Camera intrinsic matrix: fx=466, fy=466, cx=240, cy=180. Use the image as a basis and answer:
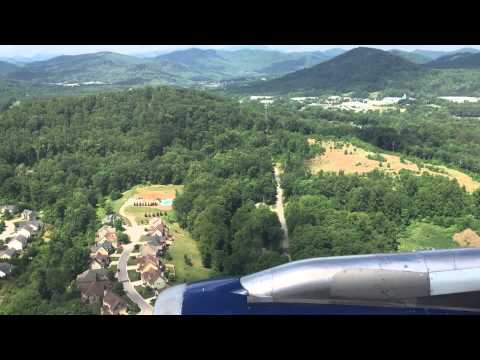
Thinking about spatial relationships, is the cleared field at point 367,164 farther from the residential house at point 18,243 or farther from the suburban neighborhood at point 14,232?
the residential house at point 18,243

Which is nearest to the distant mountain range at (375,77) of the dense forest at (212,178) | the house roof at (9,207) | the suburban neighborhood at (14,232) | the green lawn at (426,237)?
the dense forest at (212,178)

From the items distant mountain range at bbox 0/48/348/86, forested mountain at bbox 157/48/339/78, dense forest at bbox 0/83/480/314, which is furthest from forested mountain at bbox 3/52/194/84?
dense forest at bbox 0/83/480/314

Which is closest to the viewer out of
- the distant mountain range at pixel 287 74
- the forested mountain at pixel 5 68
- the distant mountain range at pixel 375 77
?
the distant mountain range at pixel 375 77

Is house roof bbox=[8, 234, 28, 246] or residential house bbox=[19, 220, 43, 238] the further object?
residential house bbox=[19, 220, 43, 238]

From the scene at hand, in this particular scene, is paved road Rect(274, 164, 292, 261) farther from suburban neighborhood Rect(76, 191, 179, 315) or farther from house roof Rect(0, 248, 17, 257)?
house roof Rect(0, 248, 17, 257)

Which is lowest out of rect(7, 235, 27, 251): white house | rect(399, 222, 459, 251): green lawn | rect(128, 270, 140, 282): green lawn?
rect(7, 235, 27, 251): white house

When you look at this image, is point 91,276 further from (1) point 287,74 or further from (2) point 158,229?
(1) point 287,74

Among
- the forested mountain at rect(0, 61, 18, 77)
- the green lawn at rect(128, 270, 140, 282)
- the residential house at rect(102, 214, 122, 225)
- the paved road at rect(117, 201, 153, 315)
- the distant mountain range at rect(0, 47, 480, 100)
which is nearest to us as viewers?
the paved road at rect(117, 201, 153, 315)
